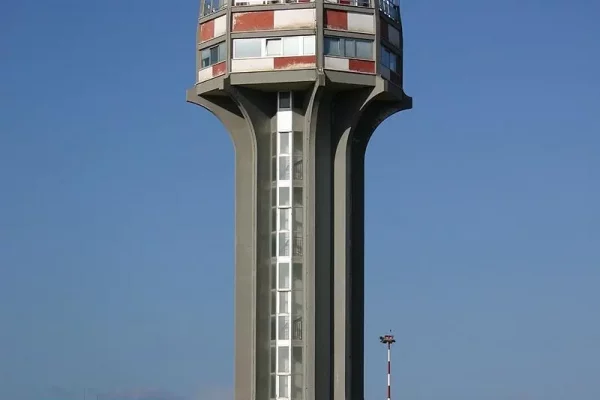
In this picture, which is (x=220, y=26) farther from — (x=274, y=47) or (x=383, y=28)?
(x=383, y=28)

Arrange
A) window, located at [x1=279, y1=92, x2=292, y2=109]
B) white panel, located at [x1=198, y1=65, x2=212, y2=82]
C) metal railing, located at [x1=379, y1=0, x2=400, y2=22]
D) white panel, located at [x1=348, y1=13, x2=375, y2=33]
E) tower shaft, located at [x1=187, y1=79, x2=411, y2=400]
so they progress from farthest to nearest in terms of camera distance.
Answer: metal railing, located at [x1=379, y1=0, x2=400, y2=22]
white panel, located at [x1=198, y1=65, x2=212, y2=82]
window, located at [x1=279, y1=92, x2=292, y2=109]
white panel, located at [x1=348, y1=13, x2=375, y2=33]
tower shaft, located at [x1=187, y1=79, x2=411, y2=400]

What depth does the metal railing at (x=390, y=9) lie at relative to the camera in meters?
75.2

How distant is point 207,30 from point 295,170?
7778 millimetres

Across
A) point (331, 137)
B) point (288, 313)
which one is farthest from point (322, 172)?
point (288, 313)

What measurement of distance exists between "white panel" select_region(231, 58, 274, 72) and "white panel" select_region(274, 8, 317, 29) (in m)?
1.68

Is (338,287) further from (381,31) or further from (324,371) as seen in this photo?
(381,31)

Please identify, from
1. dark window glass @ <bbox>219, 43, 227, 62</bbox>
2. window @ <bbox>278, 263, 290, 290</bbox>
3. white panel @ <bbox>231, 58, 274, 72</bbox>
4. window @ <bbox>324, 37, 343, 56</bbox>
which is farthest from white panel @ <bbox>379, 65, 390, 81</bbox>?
window @ <bbox>278, 263, 290, 290</bbox>

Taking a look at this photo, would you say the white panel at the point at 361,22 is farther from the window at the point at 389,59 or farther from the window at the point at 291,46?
the window at the point at 291,46

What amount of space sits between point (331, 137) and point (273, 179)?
328cm

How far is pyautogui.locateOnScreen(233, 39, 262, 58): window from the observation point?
72.6 metres

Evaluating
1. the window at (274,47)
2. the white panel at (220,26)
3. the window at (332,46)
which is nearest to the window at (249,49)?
the window at (274,47)

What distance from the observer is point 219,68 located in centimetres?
7356

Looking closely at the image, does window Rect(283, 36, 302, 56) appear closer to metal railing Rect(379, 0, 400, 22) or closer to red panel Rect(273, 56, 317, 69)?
red panel Rect(273, 56, 317, 69)

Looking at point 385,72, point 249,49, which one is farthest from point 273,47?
point 385,72
